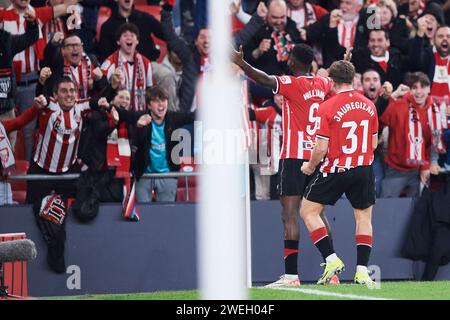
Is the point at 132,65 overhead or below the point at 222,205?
overhead

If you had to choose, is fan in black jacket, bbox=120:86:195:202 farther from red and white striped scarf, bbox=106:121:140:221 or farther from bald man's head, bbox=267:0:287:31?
bald man's head, bbox=267:0:287:31

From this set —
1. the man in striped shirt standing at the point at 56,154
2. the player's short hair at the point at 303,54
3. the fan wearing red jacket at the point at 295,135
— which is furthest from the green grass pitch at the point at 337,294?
the man in striped shirt standing at the point at 56,154

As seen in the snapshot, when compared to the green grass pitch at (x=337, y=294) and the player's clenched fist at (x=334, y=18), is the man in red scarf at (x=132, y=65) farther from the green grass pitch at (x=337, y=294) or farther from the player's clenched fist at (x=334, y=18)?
the green grass pitch at (x=337, y=294)

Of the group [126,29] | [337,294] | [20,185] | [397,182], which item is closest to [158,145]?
[126,29]

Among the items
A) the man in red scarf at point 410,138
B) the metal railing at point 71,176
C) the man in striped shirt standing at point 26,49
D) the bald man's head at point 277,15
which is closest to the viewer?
the metal railing at point 71,176

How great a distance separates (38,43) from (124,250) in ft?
9.09

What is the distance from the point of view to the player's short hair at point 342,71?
36.6ft

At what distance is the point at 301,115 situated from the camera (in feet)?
39.7

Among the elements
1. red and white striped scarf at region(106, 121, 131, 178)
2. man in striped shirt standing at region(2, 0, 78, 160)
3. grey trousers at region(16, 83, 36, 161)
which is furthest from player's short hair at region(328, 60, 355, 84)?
man in striped shirt standing at region(2, 0, 78, 160)

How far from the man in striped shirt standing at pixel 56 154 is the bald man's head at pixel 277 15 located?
287 cm

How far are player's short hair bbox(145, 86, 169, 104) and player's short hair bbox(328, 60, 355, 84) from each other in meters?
3.16

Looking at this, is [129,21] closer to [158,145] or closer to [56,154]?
[158,145]

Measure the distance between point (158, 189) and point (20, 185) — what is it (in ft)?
5.35
